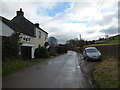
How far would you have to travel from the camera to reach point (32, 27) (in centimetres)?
2714

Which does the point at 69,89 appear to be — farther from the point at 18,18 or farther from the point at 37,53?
the point at 18,18

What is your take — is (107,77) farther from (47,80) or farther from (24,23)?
(24,23)

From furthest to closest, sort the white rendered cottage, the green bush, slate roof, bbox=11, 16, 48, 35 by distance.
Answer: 1. slate roof, bbox=11, 16, 48, 35
2. the green bush
3. the white rendered cottage

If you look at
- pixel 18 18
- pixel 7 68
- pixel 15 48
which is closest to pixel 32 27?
pixel 18 18

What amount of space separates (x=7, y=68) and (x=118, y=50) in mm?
9749

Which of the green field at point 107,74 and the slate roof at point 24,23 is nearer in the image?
the green field at point 107,74

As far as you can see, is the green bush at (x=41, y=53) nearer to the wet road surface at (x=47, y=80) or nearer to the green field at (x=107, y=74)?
the wet road surface at (x=47, y=80)

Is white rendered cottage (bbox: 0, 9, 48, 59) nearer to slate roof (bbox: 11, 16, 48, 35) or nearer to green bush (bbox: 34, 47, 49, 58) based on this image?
slate roof (bbox: 11, 16, 48, 35)

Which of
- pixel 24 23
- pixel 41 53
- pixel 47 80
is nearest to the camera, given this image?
pixel 47 80

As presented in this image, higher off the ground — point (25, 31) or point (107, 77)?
point (25, 31)

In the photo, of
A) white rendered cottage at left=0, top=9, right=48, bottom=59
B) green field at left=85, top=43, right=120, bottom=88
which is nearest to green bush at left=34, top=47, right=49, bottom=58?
white rendered cottage at left=0, top=9, right=48, bottom=59

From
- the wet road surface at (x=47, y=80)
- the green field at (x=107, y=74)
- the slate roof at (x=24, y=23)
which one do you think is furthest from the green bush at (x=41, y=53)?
the green field at (x=107, y=74)

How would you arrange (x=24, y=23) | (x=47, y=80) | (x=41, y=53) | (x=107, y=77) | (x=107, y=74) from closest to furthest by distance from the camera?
(x=107, y=77) < (x=47, y=80) < (x=107, y=74) < (x=41, y=53) < (x=24, y=23)

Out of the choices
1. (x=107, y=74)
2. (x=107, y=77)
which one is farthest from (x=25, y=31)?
(x=107, y=77)
